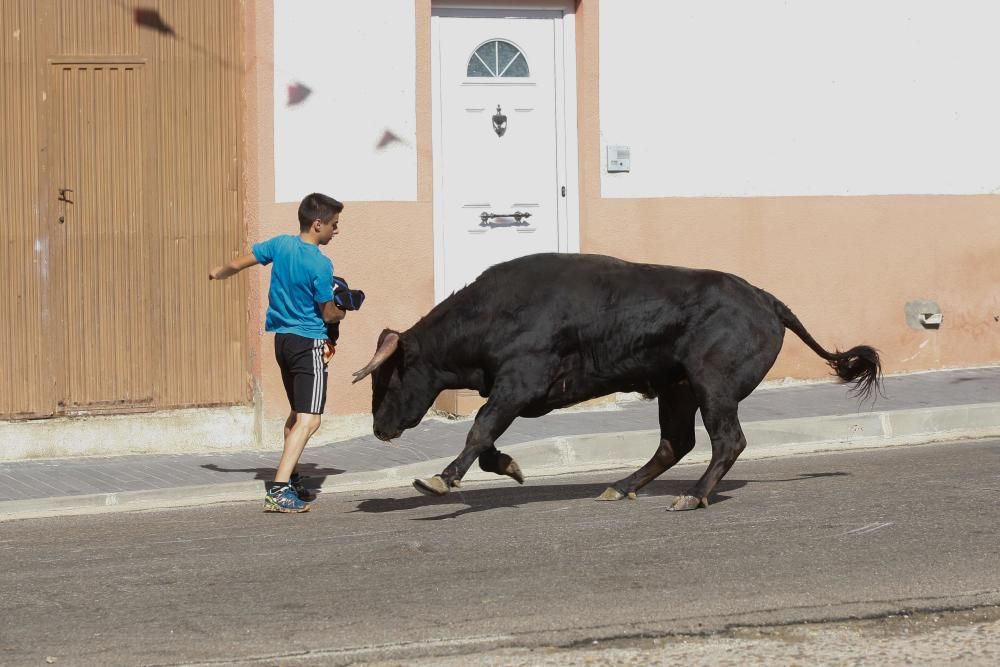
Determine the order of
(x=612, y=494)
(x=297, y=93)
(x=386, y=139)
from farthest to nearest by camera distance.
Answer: (x=386, y=139) → (x=297, y=93) → (x=612, y=494)

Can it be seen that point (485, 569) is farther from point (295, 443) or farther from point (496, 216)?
point (496, 216)

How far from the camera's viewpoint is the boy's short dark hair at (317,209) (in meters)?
8.66

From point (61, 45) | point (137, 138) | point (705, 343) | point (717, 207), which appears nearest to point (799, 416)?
point (717, 207)

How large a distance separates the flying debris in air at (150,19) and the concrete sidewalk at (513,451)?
3109 millimetres

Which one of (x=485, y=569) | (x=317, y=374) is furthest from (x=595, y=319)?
(x=485, y=569)

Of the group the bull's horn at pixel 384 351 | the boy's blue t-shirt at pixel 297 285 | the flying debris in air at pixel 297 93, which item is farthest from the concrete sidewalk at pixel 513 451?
the flying debris in air at pixel 297 93

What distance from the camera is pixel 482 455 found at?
8312 millimetres

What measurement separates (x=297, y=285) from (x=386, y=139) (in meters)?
3.79

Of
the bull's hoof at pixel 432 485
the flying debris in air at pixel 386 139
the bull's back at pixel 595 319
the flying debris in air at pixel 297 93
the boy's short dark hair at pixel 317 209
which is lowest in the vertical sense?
the bull's hoof at pixel 432 485

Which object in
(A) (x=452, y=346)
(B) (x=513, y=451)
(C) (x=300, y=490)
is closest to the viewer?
(A) (x=452, y=346)

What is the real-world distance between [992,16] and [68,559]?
9.78 meters

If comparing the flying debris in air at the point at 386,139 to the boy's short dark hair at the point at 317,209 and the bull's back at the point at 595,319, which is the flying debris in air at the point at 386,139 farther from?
the bull's back at the point at 595,319

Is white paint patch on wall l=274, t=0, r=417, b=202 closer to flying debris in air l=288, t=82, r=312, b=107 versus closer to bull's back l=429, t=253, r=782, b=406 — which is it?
flying debris in air l=288, t=82, r=312, b=107

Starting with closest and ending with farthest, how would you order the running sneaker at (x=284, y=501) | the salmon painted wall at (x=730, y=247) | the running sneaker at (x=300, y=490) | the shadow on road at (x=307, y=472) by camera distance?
the running sneaker at (x=284, y=501), the running sneaker at (x=300, y=490), the shadow on road at (x=307, y=472), the salmon painted wall at (x=730, y=247)
